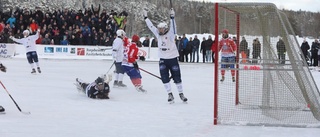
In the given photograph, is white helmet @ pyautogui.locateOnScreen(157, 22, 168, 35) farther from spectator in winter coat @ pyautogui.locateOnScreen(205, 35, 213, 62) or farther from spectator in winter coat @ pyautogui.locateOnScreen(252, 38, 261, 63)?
spectator in winter coat @ pyautogui.locateOnScreen(205, 35, 213, 62)

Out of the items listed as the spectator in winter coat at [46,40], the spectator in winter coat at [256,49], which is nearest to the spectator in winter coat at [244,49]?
the spectator in winter coat at [256,49]

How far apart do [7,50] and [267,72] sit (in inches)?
718

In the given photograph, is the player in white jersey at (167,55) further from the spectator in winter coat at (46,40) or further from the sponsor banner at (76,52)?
the spectator in winter coat at (46,40)

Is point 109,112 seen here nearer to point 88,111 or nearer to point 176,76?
point 88,111

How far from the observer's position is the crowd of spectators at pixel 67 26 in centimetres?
2425

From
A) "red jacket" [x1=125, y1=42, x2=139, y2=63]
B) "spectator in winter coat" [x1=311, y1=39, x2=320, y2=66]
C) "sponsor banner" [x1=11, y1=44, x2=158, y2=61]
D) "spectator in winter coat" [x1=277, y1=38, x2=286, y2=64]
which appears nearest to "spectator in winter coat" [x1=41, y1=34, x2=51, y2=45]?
"sponsor banner" [x1=11, y1=44, x2=158, y2=61]

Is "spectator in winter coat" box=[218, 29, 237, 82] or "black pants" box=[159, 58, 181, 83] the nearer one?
"spectator in winter coat" box=[218, 29, 237, 82]

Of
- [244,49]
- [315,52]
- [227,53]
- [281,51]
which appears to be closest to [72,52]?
[315,52]

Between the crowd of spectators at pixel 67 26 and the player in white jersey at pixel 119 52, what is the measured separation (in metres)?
11.7

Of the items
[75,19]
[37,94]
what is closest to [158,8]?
[75,19]

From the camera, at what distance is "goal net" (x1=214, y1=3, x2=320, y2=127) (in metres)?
7.03

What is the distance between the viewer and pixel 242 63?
742 cm

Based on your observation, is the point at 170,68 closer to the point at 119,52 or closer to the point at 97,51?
the point at 119,52

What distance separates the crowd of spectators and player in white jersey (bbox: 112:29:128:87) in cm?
1166
